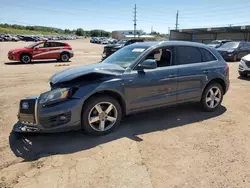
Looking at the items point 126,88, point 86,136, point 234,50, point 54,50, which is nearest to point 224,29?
point 234,50

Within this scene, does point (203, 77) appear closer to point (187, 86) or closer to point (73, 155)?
point (187, 86)

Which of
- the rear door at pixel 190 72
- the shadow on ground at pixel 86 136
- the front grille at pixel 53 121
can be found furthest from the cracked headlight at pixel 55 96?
the rear door at pixel 190 72

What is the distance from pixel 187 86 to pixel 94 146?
97.3 inches

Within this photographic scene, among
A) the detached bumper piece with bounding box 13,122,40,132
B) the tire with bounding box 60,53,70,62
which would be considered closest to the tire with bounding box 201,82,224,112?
the detached bumper piece with bounding box 13,122,40,132

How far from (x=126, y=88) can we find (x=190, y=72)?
5.40 ft

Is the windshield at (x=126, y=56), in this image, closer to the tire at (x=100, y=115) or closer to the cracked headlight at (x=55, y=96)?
the tire at (x=100, y=115)

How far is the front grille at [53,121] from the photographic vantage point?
3.67m

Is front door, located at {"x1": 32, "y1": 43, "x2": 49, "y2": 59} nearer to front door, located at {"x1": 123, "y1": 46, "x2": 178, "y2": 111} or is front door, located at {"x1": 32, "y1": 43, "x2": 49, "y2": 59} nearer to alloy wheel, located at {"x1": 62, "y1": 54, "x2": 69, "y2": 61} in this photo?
alloy wheel, located at {"x1": 62, "y1": 54, "x2": 69, "y2": 61}

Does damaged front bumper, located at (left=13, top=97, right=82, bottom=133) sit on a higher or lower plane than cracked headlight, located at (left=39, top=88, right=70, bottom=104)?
lower

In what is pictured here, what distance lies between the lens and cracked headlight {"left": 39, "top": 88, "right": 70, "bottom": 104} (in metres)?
3.71

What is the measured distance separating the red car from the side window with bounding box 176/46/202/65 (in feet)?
43.0

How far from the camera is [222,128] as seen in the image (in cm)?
457

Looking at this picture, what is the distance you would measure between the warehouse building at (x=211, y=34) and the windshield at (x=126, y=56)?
4412 centimetres

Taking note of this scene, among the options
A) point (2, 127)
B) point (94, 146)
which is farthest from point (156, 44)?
point (2, 127)
